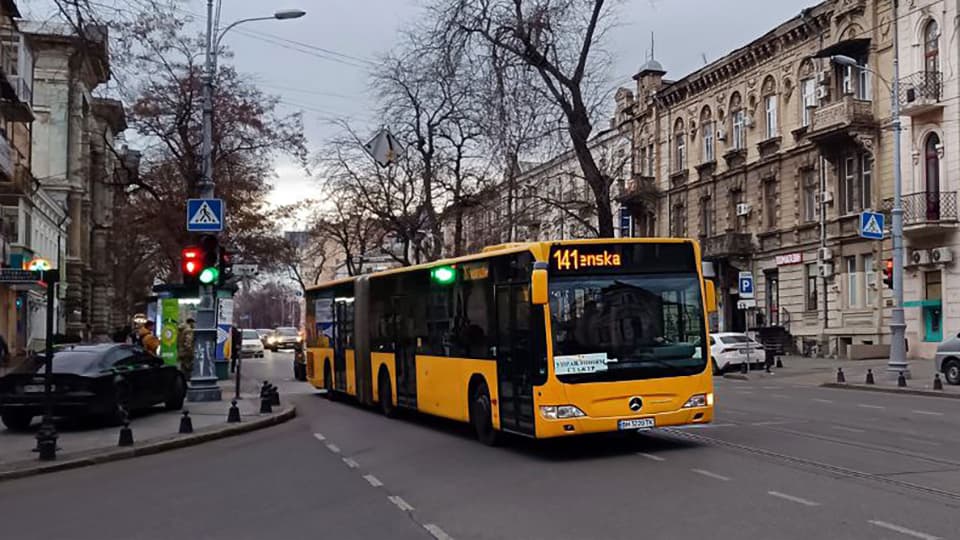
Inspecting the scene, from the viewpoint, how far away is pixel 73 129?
2335 inches

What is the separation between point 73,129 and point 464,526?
5659 centimetres

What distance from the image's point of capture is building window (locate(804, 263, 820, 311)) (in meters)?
42.8

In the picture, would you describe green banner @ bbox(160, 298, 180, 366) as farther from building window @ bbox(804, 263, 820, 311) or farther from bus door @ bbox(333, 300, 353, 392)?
building window @ bbox(804, 263, 820, 311)

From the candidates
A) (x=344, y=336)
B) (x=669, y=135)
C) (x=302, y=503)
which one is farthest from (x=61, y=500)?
(x=669, y=135)

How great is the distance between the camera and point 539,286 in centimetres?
1252

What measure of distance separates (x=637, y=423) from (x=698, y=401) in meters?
0.97

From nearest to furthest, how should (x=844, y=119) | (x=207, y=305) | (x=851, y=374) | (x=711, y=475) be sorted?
(x=711, y=475) < (x=207, y=305) < (x=851, y=374) < (x=844, y=119)

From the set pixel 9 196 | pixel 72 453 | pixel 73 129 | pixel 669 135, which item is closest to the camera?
pixel 72 453

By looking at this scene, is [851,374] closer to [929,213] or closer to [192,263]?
[929,213]

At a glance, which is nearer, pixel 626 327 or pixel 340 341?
pixel 626 327

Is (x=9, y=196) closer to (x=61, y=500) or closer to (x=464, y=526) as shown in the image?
(x=61, y=500)

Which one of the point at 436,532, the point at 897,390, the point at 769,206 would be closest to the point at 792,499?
the point at 436,532

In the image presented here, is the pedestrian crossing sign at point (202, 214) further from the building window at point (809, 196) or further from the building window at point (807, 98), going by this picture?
the building window at point (809, 196)

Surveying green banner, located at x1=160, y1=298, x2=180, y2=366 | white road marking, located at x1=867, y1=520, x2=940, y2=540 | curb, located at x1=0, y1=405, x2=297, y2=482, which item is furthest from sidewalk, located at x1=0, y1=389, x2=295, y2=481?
white road marking, located at x1=867, y1=520, x2=940, y2=540
